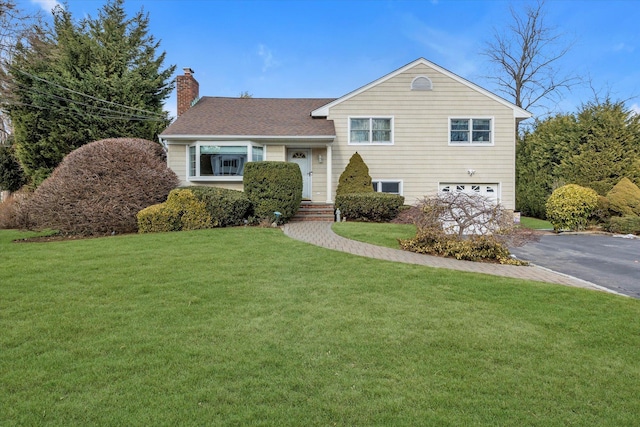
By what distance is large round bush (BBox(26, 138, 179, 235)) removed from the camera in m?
11.2

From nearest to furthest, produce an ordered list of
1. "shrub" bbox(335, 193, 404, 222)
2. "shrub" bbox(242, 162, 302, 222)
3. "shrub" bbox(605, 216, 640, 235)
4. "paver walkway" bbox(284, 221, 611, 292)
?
1. "paver walkway" bbox(284, 221, 611, 292)
2. "shrub" bbox(242, 162, 302, 222)
3. "shrub" bbox(605, 216, 640, 235)
4. "shrub" bbox(335, 193, 404, 222)

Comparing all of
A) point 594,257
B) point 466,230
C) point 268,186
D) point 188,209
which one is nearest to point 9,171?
point 188,209

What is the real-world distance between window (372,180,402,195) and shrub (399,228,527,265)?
26.8 feet

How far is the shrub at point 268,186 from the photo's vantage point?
12.3 m

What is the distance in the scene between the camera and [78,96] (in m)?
20.0

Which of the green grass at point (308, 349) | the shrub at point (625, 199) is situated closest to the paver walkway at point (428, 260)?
the green grass at point (308, 349)

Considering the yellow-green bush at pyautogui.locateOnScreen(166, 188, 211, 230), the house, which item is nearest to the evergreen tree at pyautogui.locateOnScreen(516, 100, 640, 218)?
the house

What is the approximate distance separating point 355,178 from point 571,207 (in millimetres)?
7814

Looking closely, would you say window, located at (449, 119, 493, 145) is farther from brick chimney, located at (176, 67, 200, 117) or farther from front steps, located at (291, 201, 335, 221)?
brick chimney, located at (176, 67, 200, 117)

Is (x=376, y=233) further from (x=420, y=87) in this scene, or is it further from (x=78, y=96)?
(x=78, y=96)

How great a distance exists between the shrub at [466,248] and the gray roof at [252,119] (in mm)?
8331

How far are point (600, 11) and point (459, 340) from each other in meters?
20.6

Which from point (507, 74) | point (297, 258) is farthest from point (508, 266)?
point (507, 74)

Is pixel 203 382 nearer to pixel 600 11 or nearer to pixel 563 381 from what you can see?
A: pixel 563 381
